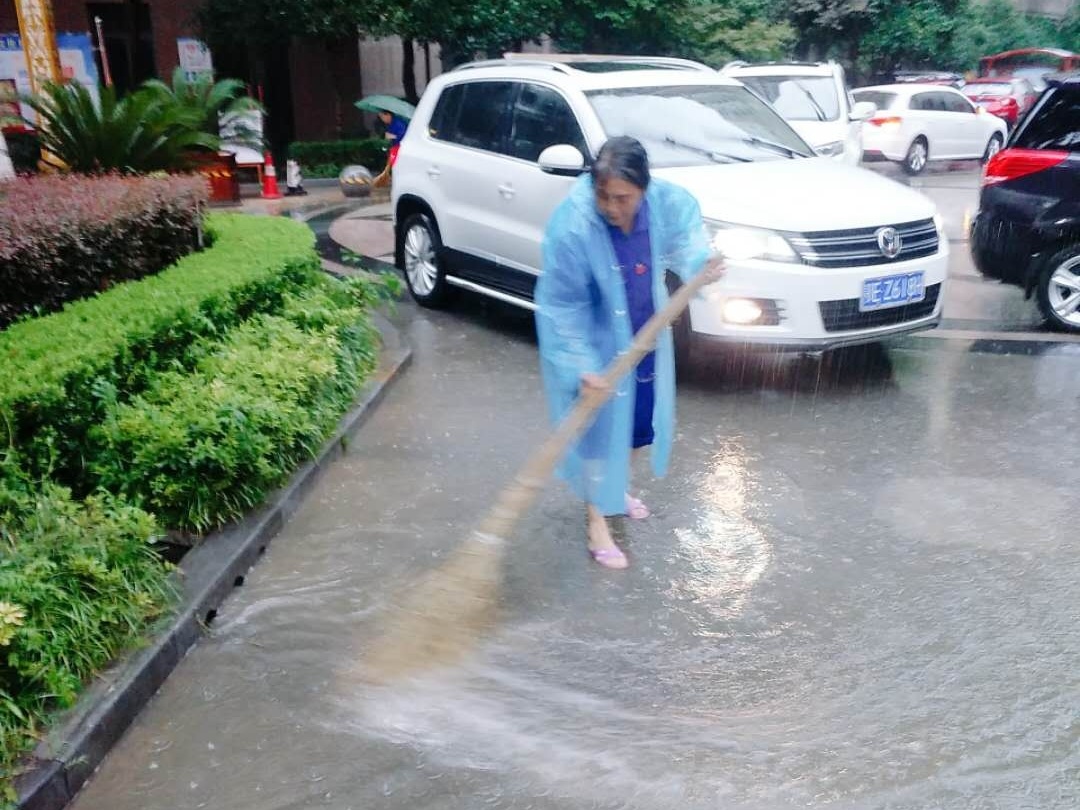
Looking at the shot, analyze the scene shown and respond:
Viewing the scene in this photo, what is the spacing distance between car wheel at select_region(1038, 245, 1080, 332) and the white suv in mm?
1453

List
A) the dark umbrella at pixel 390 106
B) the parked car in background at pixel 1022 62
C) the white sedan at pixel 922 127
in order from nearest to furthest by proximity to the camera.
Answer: the dark umbrella at pixel 390 106 < the white sedan at pixel 922 127 < the parked car in background at pixel 1022 62

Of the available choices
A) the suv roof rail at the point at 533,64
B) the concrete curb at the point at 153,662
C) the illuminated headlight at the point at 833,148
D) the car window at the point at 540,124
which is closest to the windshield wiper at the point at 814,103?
the illuminated headlight at the point at 833,148

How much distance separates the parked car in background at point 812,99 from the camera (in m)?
12.3

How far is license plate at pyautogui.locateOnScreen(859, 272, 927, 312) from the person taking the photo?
5.76 m

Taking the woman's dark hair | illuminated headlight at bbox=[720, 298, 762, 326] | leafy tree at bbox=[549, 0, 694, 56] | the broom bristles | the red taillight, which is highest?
leafy tree at bbox=[549, 0, 694, 56]

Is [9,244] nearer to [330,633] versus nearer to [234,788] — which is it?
[330,633]

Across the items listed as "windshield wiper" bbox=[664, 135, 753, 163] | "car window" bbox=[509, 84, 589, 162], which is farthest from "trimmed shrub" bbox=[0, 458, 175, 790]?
"windshield wiper" bbox=[664, 135, 753, 163]

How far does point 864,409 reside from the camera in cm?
587

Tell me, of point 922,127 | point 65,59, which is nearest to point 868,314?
point 65,59

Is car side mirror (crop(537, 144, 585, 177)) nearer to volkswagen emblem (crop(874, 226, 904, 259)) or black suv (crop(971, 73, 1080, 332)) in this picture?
volkswagen emblem (crop(874, 226, 904, 259))

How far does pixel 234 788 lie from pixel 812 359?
4965mm

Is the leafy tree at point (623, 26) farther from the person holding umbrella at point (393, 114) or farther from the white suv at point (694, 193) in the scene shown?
the white suv at point (694, 193)

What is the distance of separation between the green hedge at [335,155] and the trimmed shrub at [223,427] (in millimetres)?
12945

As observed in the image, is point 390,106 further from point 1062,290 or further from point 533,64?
point 1062,290
